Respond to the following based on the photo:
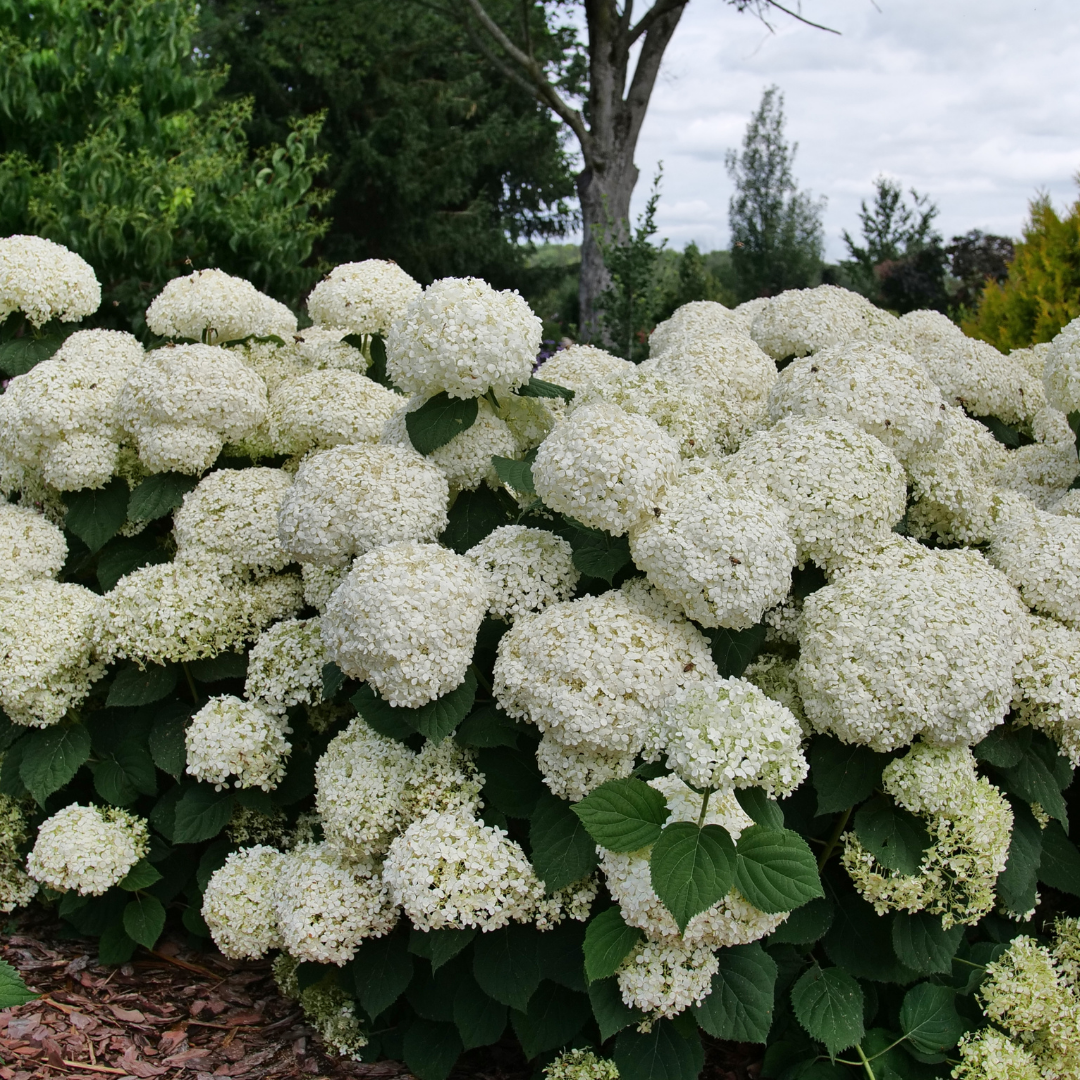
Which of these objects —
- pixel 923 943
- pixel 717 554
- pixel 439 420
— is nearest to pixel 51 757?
pixel 439 420

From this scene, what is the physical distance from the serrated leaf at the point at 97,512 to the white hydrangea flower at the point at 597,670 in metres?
1.75

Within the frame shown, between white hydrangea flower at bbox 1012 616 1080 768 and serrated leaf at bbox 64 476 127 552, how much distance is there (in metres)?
2.89

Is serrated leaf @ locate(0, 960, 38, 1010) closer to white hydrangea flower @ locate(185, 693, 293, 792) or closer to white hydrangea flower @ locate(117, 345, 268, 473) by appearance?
white hydrangea flower @ locate(185, 693, 293, 792)

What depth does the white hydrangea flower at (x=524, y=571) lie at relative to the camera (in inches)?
103

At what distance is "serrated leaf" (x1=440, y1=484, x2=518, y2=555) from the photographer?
2.95 metres

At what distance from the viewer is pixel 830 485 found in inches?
102

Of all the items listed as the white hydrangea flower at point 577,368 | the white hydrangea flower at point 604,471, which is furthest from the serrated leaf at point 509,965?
the white hydrangea flower at point 577,368

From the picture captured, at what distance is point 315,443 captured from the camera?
3.33m

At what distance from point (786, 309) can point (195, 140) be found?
266 inches

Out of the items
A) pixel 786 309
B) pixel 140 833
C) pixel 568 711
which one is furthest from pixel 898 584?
pixel 140 833

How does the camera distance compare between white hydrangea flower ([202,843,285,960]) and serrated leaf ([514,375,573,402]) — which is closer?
white hydrangea flower ([202,843,285,960])

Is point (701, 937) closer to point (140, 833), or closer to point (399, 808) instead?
point (399, 808)

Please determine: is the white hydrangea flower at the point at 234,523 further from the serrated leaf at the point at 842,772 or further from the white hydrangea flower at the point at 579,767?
the serrated leaf at the point at 842,772

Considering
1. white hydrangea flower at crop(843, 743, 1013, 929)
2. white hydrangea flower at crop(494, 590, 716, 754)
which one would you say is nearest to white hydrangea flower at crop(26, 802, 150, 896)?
white hydrangea flower at crop(494, 590, 716, 754)
